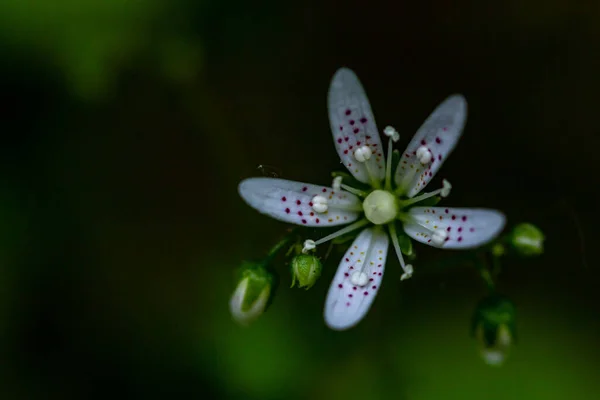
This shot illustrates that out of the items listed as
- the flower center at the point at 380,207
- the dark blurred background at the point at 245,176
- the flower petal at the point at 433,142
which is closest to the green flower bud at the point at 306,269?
the flower center at the point at 380,207

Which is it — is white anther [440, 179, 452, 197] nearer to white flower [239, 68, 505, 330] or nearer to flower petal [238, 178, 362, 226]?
white flower [239, 68, 505, 330]

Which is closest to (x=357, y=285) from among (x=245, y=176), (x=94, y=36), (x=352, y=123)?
(x=352, y=123)

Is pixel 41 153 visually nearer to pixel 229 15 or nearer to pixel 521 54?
pixel 229 15

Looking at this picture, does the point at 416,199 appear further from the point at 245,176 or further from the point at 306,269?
the point at 245,176

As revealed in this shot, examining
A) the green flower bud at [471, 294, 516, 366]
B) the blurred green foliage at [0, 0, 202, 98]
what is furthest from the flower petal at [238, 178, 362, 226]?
the blurred green foliage at [0, 0, 202, 98]

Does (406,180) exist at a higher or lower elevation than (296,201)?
higher
